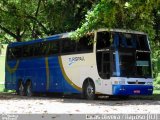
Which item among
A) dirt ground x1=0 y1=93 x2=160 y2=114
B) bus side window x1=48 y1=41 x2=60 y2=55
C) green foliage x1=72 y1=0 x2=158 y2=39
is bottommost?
dirt ground x1=0 y1=93 x2=160 y2=114

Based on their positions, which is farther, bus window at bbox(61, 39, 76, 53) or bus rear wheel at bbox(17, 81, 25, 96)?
bus rear wheel at bbox(17, 81, 25, 96)

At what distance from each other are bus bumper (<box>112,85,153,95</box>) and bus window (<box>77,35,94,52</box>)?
255 centimetres

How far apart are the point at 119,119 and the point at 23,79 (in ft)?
62.2

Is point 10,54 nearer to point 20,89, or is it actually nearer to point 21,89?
point 20,89

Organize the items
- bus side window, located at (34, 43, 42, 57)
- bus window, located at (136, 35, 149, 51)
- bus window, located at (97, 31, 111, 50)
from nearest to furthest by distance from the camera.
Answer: bus window, located at (97, 31, 111, 50) < bus window, located at (136, 35, 149, 51) < bus side window, located at (34, 43, 42, 57)

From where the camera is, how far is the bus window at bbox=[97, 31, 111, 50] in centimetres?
2319

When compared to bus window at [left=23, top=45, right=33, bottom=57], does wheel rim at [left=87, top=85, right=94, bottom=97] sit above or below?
below

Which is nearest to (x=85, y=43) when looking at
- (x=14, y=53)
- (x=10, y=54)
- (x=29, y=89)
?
(x=29, y=89)

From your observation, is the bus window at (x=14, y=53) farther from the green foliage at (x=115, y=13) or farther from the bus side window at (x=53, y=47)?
the green foliage at (x=115, y=13)

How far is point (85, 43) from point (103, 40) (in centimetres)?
132

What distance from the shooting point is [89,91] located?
24594 millimetres

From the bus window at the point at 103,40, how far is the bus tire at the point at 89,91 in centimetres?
212

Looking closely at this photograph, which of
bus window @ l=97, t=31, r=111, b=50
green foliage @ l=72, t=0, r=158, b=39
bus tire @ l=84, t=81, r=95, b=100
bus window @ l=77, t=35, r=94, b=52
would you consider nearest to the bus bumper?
bus tire @ l=84, t=81, r=95, b=100

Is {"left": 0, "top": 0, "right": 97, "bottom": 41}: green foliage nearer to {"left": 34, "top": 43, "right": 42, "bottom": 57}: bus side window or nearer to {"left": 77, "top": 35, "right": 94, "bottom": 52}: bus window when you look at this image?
{"left": 34, "top": 43, "right": 42, "bottom": 57}: bus side window
